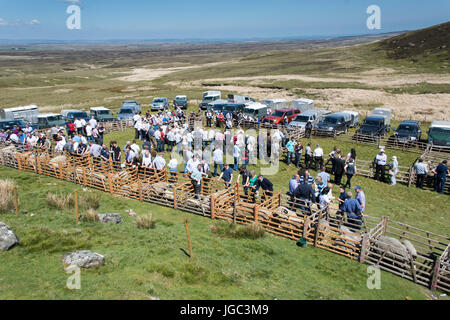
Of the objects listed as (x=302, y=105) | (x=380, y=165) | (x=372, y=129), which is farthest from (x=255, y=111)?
(x=380, y=165)

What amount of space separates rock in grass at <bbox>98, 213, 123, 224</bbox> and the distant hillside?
3089 inches

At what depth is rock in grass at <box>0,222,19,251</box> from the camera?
26.9 ft

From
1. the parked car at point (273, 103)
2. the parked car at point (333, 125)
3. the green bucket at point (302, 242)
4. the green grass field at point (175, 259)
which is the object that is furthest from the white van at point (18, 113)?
the green bucket at point (302, 242)

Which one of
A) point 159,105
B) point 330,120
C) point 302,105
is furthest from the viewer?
point 159,105

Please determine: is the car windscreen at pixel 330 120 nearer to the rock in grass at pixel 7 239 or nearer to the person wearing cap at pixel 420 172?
the person wearing cap at pixel 420 172

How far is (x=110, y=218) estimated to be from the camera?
10.8 m

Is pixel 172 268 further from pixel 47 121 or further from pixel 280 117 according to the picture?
pixel 47 121

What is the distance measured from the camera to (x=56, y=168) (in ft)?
51.1

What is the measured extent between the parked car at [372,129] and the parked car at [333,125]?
59.1 inches

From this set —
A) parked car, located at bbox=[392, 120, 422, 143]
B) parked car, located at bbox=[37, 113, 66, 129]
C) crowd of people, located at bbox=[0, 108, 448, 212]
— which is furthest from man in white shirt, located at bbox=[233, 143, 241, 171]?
parked car, located at bbox=[37, 113, 66, 129]

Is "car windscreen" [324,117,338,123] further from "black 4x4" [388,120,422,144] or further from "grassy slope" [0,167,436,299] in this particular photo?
"grassy slope" [0,167,436,299]

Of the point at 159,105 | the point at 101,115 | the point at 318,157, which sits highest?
the point at 159,105

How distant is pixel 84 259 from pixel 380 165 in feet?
46.2
